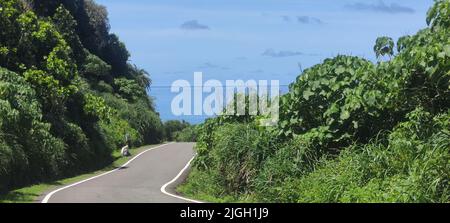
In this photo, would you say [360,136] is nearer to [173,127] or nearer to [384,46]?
[384,46]

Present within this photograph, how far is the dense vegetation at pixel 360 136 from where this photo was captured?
416 inches

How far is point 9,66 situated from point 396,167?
66.2ft

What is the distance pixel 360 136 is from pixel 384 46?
2.18m

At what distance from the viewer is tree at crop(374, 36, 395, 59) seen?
1364cm

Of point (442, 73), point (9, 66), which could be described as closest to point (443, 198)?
point (442, 73)

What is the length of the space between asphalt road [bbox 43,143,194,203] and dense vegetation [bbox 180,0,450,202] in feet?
8.56

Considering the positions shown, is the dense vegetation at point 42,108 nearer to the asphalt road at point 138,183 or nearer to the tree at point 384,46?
the asphalt road at point 138,183

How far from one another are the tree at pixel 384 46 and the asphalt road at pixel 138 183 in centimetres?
586

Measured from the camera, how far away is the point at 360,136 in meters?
14.4

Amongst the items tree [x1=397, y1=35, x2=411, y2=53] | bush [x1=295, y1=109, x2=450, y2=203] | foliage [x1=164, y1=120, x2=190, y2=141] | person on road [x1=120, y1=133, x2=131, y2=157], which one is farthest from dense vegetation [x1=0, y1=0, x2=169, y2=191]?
foliage [x1=164, y1=120, x2=190, y2=141]

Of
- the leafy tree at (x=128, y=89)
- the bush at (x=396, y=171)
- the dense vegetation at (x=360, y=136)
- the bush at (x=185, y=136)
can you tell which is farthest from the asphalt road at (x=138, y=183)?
the bush at (x=185, y=136)

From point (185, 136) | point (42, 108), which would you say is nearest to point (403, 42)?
point (42, 108)

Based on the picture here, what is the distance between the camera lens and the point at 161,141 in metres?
61.7
